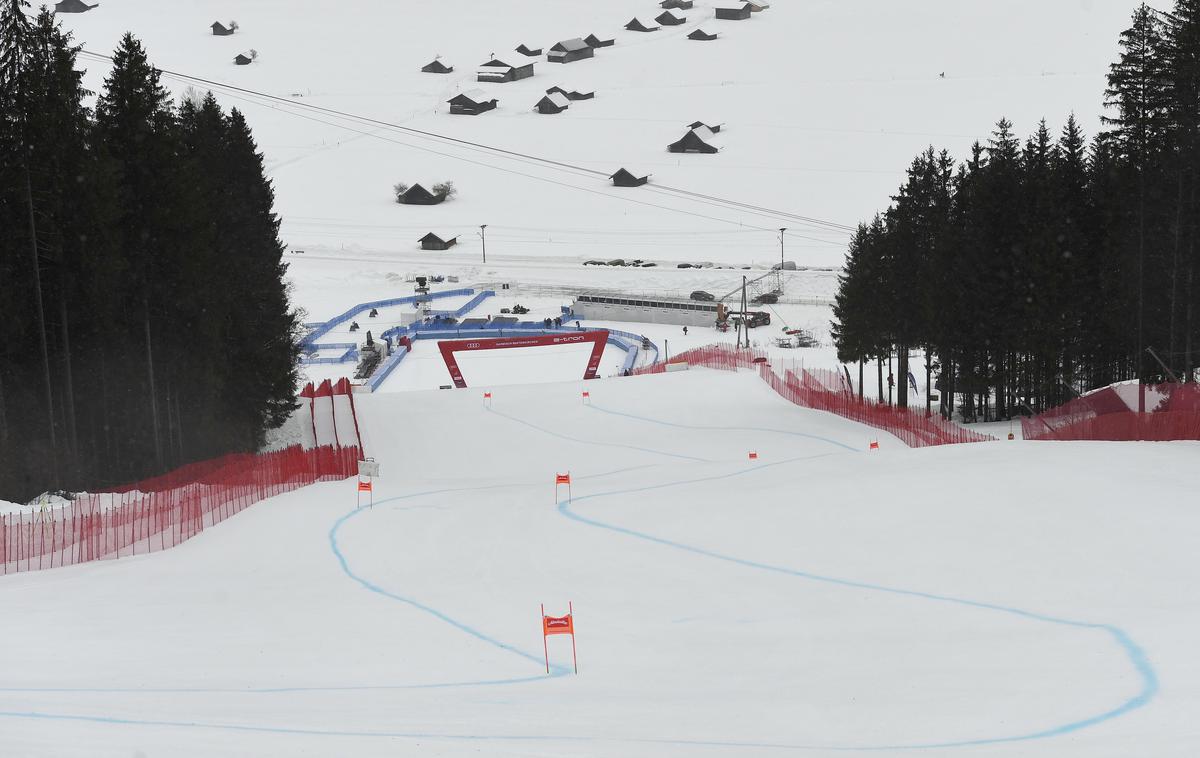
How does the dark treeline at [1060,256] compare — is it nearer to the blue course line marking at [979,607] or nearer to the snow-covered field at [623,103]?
the blue course line marking at [979,607]

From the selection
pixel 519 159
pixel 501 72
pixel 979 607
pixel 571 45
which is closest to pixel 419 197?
pixel 519 159

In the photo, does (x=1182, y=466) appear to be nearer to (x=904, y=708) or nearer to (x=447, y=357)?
(x=904, y=708)

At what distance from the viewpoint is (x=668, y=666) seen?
42.7 feet

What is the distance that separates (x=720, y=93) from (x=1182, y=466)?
119 meters

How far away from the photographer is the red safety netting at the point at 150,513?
18.4m

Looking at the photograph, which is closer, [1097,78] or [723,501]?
[723,501]

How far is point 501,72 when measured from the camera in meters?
148

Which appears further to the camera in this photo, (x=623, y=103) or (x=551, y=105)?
(x=623, y=103)

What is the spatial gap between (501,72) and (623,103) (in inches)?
814

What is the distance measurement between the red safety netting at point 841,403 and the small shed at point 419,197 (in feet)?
188

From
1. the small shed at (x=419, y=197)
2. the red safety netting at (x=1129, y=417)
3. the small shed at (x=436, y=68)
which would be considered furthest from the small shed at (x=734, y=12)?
the red safety netting at (x=1129, y=417)

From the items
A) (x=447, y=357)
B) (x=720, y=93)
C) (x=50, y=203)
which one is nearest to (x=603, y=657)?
(x=50, y=203)

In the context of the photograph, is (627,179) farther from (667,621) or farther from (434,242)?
(667,621)

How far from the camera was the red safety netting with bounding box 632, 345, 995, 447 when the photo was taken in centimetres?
3177
